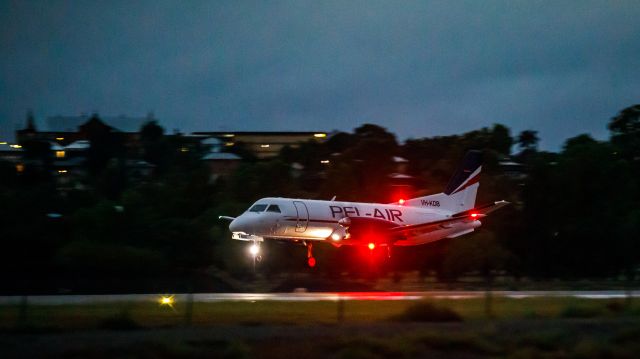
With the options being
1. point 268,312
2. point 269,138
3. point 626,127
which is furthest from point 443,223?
point 269,138

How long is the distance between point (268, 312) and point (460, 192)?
27486 mm

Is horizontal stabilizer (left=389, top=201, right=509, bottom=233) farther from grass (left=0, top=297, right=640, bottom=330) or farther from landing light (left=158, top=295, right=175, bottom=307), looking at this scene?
landing light (left=158, top=295, right=175, bottom=307)

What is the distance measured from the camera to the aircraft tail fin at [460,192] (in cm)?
5497

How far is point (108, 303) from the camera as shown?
33562mm

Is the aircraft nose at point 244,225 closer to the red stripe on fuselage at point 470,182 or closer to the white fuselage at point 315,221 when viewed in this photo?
the white fuselage at point 315,221

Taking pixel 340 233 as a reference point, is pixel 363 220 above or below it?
Answer: above

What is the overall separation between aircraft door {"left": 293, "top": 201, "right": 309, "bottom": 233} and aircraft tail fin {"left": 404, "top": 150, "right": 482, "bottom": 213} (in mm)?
10156

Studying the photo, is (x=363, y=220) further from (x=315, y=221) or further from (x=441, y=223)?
(x=441, y=223)

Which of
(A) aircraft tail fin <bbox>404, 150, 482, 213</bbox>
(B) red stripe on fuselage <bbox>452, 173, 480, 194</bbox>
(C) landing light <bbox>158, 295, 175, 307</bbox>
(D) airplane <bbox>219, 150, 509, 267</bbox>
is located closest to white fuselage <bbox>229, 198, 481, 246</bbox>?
(D) airplane <bbox>219, 150, 509, 267</bbox>

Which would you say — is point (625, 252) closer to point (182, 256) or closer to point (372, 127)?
point (182, 256)

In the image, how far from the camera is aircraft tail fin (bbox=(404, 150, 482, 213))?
5497 centimetres

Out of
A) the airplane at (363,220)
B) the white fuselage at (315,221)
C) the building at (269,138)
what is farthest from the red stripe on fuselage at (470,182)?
the building at (269,138)

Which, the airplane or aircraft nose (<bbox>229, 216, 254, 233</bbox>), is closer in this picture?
aircraft nose (<bbox>229, 216, 254, 233</bbox>)

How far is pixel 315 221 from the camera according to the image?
152 feet
